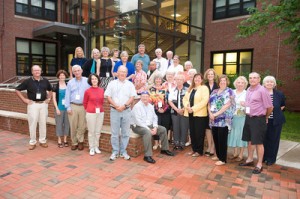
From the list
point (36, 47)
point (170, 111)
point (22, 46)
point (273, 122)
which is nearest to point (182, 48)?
point (170, 111)

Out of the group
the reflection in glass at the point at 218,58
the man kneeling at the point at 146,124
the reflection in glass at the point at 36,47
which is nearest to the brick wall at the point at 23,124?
the man kneeling at the point at 146,124

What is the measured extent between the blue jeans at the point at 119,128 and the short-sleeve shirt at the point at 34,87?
74.5 inches

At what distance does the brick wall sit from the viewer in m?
5.17

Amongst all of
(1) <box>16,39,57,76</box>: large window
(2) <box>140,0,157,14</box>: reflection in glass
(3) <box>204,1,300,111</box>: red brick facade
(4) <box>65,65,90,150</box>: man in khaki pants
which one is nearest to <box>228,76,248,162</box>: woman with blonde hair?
(4) <box>65,65,90,150</box>: man in khaki pants

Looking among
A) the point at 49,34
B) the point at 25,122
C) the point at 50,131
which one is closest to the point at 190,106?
the point at 50,131

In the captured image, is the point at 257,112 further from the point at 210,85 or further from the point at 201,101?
the point at 210,85

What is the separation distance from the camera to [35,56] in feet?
52.7

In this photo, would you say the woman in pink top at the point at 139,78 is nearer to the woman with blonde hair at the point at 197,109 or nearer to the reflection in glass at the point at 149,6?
the woman with blonde hair at the point at 197,109

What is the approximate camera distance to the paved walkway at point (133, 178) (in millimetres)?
3584

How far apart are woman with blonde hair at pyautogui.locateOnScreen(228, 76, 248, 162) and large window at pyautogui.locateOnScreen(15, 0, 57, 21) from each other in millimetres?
15171

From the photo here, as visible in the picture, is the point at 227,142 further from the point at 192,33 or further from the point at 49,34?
the point at 49,34

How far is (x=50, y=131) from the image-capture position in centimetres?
651

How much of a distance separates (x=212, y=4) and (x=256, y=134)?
1203 cm

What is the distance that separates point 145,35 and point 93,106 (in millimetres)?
6891
